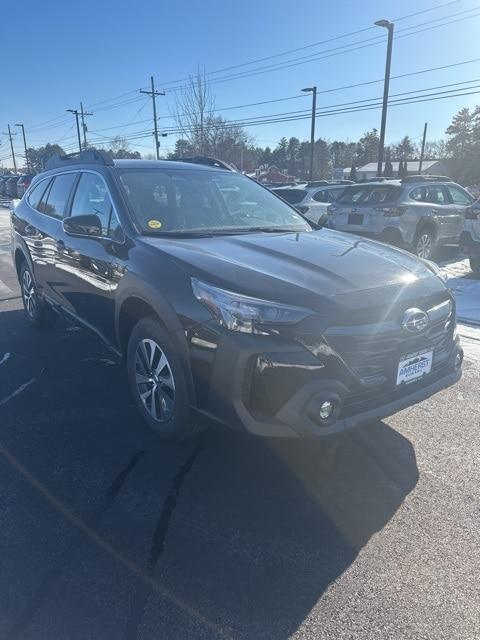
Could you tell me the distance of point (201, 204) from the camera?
3.89 m

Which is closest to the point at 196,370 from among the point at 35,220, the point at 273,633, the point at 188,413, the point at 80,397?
the point at 188,413

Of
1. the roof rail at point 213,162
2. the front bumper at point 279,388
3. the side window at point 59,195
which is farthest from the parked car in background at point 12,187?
the front bumper at point 279,388

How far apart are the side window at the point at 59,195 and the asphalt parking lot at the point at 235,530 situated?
6.41ft

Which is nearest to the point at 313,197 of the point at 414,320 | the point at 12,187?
the point at 414,320

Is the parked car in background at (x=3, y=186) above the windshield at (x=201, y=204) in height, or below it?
below

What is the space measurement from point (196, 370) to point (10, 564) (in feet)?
4.12

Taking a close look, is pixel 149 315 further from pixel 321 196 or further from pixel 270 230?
pixel 321 196

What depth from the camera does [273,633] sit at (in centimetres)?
192

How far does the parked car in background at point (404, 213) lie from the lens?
8906 mm

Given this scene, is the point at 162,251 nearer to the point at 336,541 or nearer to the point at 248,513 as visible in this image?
the point at 248,513

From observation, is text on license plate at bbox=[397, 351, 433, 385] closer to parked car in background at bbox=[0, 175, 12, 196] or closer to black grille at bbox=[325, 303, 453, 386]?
black grille at bbox=[325, 303, 453, 386]

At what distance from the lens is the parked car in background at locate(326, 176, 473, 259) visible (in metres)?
8.91

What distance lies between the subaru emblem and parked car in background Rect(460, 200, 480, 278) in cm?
605

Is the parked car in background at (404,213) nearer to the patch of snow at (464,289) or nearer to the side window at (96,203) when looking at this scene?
the patch of snow at (464,289)
